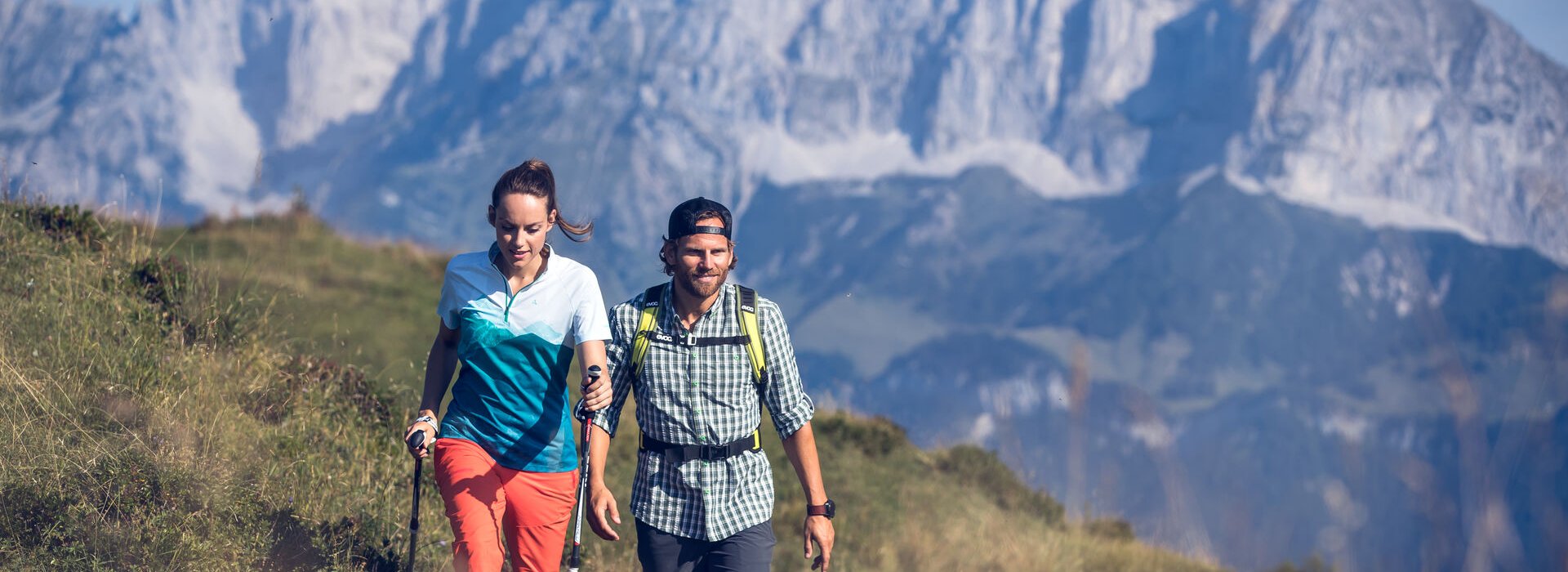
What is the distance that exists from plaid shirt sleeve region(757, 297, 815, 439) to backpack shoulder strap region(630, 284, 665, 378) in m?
0.33

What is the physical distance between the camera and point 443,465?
4.12m

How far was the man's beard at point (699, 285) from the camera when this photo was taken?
4090 millimetres

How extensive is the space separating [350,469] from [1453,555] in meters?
4.51

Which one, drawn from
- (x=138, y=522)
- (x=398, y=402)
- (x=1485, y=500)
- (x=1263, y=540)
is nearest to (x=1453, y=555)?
(x=1485, y=500)

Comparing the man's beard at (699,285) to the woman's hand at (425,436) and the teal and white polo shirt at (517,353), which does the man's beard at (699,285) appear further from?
the woman's hand at (425,436)

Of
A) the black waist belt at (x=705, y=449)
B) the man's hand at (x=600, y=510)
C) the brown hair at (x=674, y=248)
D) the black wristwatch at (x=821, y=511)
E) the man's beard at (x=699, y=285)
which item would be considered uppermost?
the brown hair at (x=674, y=248)

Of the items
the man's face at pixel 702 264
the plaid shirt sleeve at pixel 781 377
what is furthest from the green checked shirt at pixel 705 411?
the man's face at pixel 702 264

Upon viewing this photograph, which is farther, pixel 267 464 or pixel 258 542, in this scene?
pixel 267 464

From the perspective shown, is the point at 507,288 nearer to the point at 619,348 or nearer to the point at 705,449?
the point at 619,348

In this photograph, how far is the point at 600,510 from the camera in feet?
13.4

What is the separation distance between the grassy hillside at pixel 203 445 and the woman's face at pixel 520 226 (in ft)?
5.33

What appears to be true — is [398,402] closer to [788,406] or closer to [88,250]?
[88,250]

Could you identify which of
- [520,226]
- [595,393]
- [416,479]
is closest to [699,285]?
[595,393]

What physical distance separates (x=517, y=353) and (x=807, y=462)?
987 mm
